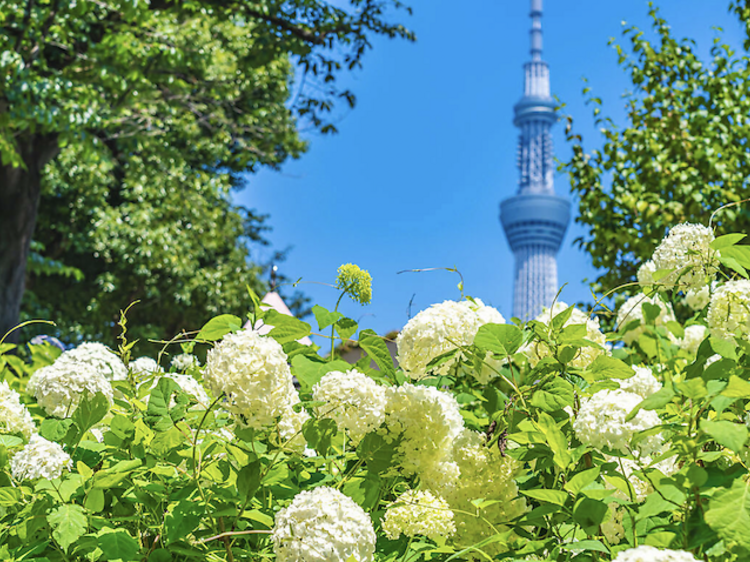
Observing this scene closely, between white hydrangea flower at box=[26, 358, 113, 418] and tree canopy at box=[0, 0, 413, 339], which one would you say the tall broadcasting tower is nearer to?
tree canopy at box=[0, 0, 413, 339]

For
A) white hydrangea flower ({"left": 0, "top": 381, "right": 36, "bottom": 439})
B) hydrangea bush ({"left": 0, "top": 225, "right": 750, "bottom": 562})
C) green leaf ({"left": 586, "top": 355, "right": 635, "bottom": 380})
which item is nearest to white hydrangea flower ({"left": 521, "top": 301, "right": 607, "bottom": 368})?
hydrangea bush ({"left": 0, "top": 225, "right": 750, "bottom": 562})

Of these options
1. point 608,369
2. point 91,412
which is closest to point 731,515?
point 608,369

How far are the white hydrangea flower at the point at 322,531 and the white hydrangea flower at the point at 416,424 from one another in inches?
9.6

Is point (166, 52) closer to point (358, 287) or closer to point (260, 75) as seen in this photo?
point (260, 75)

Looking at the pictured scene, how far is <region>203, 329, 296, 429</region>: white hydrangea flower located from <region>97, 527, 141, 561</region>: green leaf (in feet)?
1.00

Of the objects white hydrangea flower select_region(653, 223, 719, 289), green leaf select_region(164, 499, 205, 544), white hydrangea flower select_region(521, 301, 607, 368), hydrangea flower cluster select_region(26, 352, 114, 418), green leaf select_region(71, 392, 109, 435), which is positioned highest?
white hydrangea flower select_region(653, 223, 719, 289)

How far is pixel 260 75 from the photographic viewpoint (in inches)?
599

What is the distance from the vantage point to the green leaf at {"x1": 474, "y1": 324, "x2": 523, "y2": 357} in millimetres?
1396

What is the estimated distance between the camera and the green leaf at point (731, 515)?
93cm

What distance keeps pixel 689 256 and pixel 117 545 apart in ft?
4.58

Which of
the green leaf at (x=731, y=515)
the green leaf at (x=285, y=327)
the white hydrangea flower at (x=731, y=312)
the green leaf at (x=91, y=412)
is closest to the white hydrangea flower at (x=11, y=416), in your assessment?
the green leaf at (x=91, y=412)

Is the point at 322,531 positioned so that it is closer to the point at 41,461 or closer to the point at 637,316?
the point at 41,461

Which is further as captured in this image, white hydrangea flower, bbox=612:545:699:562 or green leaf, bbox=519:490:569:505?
green leaf, bbox=519:490:569:505

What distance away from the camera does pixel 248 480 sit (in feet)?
4.00
